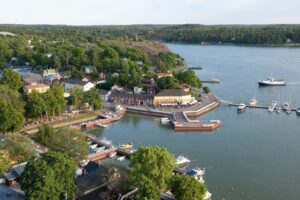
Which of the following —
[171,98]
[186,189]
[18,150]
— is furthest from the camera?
[171,98]

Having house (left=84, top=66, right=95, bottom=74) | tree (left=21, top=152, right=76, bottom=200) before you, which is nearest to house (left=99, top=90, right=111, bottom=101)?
house (left=84, top=66, right=95, bottom=74)

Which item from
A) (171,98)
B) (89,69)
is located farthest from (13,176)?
(89,69)

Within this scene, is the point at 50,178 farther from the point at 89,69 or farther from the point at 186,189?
the point at 89,69

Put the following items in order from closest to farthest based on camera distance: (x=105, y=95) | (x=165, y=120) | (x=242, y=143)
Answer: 1. (x=242, y=143)
2. (x=165, y=120)
3. (x=105, y=95)

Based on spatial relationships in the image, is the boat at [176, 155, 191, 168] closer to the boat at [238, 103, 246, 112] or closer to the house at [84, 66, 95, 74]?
the boat at [238, 103, 246, 112]

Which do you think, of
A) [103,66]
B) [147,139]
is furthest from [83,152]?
[103,66]

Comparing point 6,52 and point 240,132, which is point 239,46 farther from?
point 240,132
